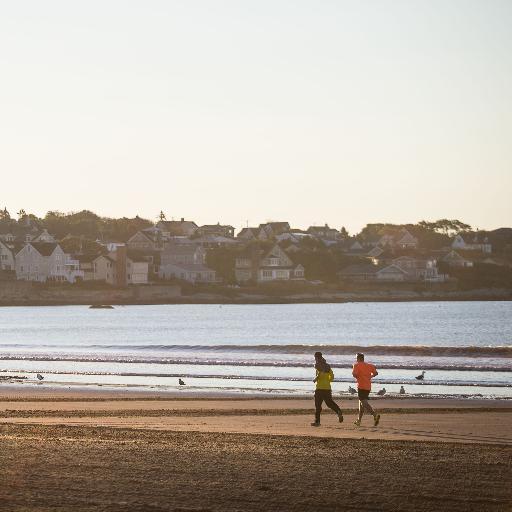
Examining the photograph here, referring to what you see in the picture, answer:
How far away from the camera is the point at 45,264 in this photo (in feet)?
584

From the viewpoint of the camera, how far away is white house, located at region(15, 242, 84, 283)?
177750 millimetres

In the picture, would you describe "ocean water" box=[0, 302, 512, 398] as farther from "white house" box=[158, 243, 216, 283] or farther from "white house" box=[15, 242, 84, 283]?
"white house" box=[158, 243, 216, 283]

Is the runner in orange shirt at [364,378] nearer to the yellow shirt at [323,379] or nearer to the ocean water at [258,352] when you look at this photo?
the yellow shirt at [323,379]

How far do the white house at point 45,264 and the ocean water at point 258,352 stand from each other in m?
52.9

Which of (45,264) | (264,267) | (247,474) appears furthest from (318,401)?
(264,267)

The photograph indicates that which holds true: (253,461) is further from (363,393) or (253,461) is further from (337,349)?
(337,349)

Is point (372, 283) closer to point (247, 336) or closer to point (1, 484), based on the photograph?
point (247, 336)

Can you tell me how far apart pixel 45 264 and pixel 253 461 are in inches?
6412

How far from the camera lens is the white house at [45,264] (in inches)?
6998

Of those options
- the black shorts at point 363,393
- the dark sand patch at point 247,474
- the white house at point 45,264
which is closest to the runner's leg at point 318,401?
the black shorts at point 363,393

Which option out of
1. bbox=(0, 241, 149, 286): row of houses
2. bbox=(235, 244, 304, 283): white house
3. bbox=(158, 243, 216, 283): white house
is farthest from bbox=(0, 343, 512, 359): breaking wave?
bbox=(235, 244, 304, 283): white house

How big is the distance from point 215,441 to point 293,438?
1.51 m

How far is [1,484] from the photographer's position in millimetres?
15508

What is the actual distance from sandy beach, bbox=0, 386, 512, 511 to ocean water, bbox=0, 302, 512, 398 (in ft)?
34.6
